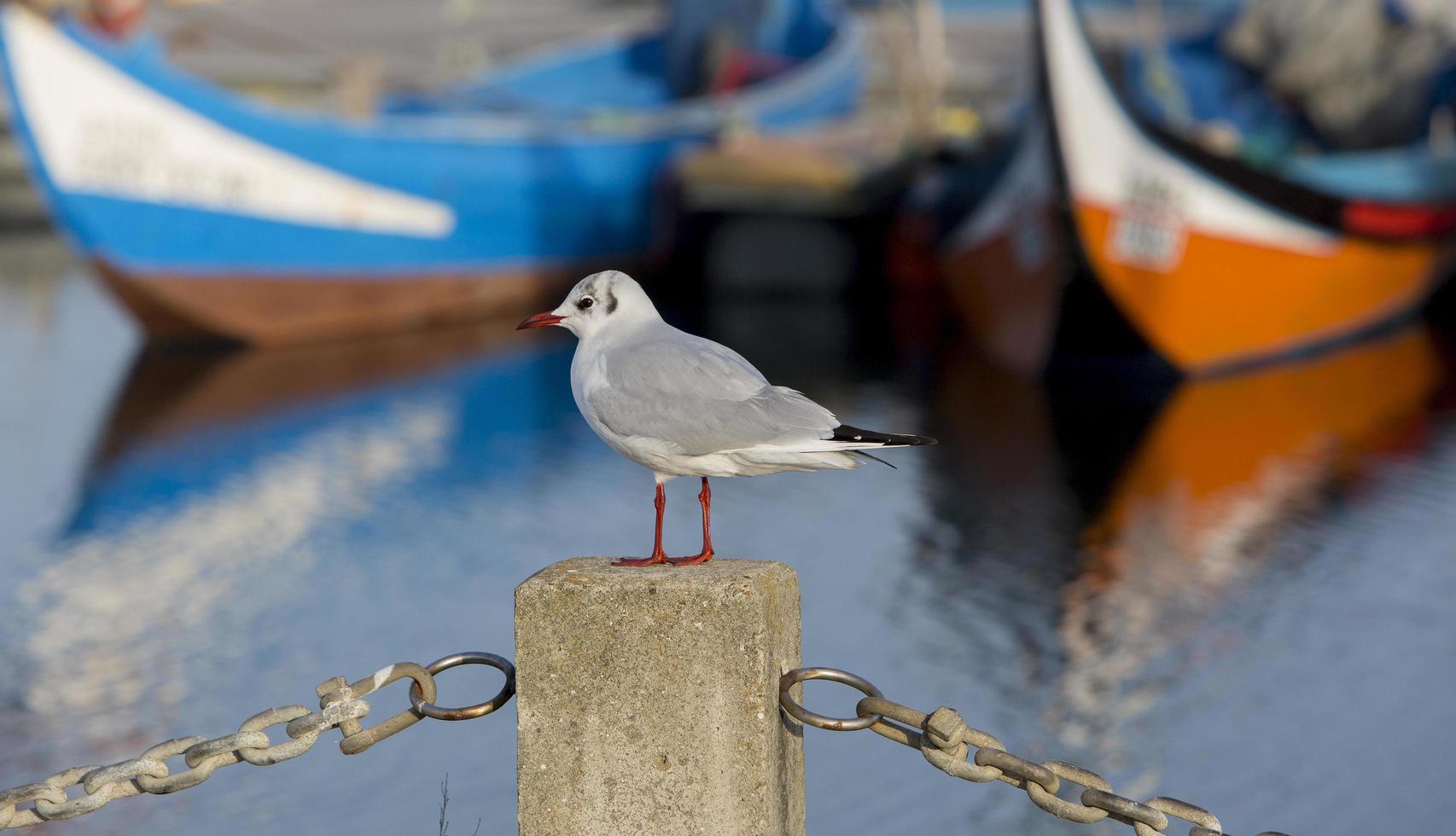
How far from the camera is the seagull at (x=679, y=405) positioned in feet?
11.0

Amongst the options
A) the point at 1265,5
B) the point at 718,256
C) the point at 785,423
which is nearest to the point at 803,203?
the point at 718,256

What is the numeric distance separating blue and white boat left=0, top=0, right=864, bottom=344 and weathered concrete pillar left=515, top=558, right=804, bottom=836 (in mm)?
13747

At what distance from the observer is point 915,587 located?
8711 millimetres

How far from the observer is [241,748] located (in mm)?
3217

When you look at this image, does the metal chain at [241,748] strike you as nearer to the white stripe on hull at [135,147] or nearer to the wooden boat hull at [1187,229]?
the wooden boat hull at [1187,229]

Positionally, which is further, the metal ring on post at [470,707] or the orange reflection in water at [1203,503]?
the orange reflection in water at [1203,503]

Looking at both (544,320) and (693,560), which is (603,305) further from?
(693,560)

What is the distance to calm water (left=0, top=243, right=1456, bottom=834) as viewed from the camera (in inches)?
244

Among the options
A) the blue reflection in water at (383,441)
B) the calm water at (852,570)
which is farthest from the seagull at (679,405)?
the blue reflection in water at (383,441)

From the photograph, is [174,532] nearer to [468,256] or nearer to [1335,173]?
[468,256]

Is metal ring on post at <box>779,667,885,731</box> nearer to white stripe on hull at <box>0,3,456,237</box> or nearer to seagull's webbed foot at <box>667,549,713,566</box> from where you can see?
seagull's webbed foot at <box>667,549,713,566</box>

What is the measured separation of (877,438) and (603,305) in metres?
0.70

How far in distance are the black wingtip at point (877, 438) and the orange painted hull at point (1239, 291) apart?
11.5 metres

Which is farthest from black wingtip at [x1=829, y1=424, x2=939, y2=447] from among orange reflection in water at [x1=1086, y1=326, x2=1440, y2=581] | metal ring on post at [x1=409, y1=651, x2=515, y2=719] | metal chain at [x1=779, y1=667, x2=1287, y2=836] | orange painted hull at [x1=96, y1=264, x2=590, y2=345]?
orange painted hull at [x1=96, y1=264, x2=590, y2=345]
